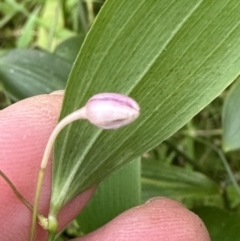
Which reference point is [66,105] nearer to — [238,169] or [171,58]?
[171,58]

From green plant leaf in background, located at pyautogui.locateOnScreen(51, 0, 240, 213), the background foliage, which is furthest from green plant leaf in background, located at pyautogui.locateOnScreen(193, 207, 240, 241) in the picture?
green plant leaf in background, located at pyautogui.locateOnScreen(51, 0, 240, 213)

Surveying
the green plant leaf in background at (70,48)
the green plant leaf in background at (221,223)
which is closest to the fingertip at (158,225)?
the green plant leaf in background at (221,223)

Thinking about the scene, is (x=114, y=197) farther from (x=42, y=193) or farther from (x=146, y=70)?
(x=146, y=70)


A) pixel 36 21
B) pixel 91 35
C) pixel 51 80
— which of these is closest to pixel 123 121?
pixel 91 35

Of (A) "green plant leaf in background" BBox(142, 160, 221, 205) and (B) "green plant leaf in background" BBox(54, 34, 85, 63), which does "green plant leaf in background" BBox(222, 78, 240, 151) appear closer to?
(A) "green plant leaf in background" BBox(142, 160, 221, 205)

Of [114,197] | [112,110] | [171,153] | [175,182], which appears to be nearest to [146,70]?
[112,110]

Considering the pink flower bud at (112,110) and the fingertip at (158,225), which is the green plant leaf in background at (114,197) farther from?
the pink flower bud at (112,110)
